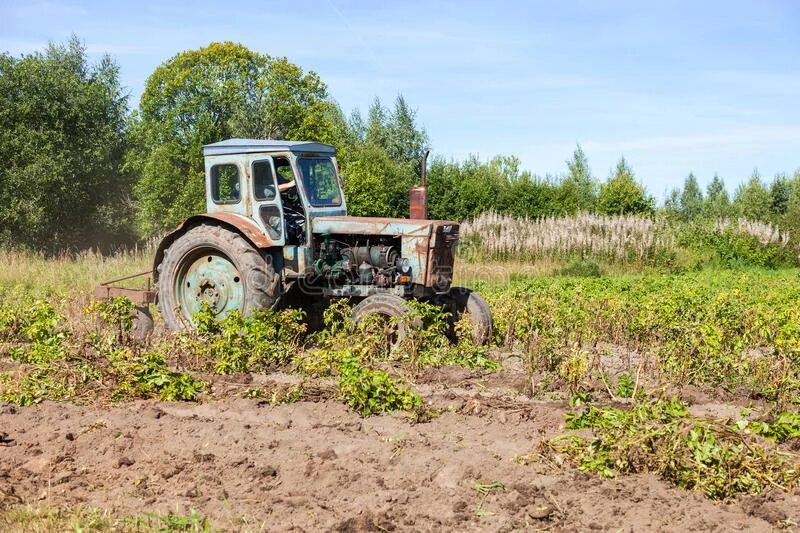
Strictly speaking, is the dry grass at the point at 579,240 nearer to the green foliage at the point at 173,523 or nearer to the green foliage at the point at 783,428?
the green foliage at the point at 783,428

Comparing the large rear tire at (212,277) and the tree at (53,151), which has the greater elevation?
the tree at (53,151)

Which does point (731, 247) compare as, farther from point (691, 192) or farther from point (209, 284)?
point (691, 192)

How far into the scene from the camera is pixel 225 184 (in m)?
9.53

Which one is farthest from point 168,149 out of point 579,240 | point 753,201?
point 753,201

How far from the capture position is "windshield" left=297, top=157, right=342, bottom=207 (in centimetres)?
929

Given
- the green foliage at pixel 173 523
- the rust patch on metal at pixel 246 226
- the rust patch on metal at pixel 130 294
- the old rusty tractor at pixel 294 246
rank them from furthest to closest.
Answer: the rust patch on metal at pixel 130 294 → the old rusty tractor at pixel 294 246 → the rust patch on metal at pixel 246 226 → the green foliage at pixel 173 523

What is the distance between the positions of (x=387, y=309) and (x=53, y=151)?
20.6 metres

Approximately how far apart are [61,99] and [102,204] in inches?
156

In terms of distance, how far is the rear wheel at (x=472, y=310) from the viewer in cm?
920

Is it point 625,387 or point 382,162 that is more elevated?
point 382,162

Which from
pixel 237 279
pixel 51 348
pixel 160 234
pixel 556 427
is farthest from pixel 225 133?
pixel 556 427

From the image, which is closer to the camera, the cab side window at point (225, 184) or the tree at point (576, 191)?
the cab side window at point (225, 184)

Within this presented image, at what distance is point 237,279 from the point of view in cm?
955

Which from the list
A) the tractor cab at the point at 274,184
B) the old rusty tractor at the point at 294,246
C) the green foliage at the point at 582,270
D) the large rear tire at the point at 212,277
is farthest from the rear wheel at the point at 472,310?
the green foliage at the point at 582,270
